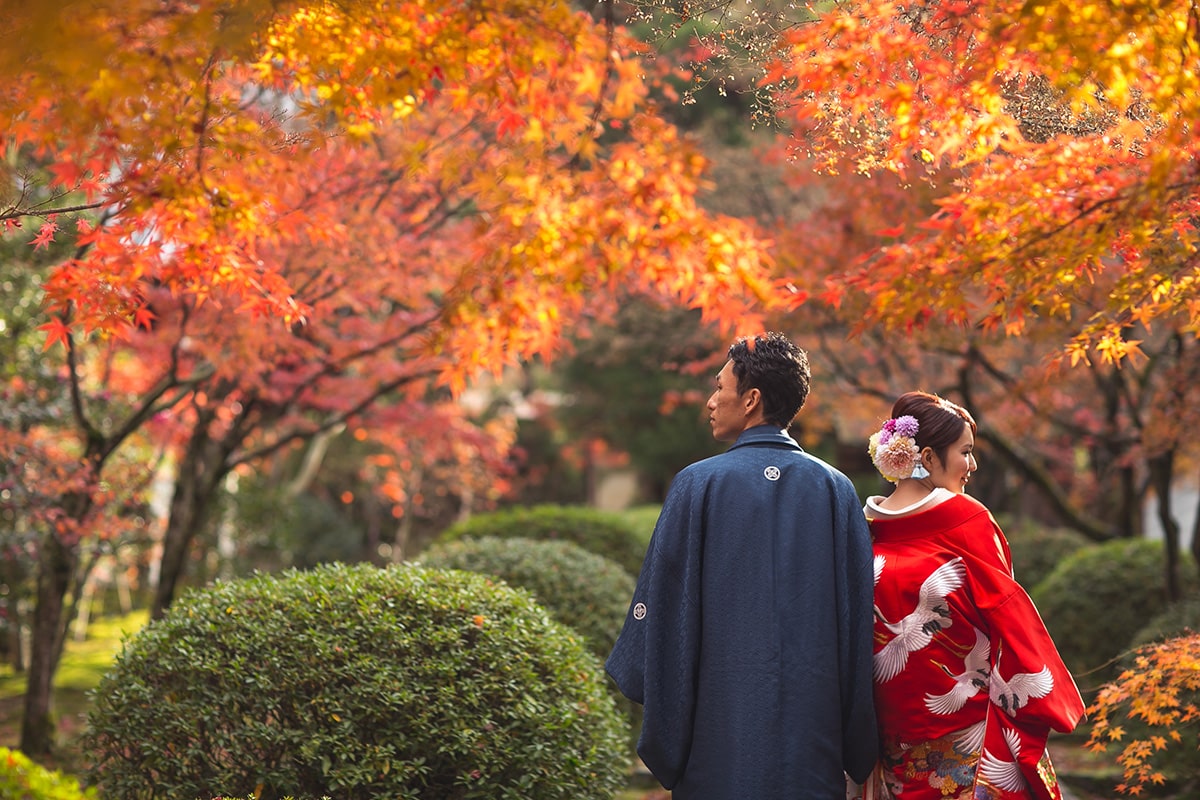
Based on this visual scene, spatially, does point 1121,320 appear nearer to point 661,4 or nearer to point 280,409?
point 661,4

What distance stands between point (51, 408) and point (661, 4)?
604cm

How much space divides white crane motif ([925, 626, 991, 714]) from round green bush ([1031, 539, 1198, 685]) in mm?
4985

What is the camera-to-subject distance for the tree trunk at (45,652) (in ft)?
21.1

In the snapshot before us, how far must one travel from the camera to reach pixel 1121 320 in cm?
366

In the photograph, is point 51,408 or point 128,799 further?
point 51,408

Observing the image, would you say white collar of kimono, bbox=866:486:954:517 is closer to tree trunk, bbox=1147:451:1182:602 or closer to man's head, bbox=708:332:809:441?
man's head, bbox=708:332:809:441

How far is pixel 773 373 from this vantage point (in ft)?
10.1

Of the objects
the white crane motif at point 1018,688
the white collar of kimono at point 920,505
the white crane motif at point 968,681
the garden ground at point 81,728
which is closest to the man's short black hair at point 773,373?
the white collar of kimono at point 920,505

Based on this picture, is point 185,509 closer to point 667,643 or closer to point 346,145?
point 346,145

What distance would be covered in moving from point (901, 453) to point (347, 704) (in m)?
1.97

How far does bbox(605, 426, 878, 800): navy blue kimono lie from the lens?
9.26 ft

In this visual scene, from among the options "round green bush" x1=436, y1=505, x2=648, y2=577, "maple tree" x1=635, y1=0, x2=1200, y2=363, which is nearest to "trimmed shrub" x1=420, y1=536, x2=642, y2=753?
"round green bush" x1=436, y1=505, x2=648, y2=577

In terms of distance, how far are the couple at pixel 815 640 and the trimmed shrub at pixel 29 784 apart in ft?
4.82

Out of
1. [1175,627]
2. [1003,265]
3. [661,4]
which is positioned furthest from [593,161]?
[1175,627]
